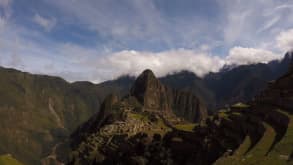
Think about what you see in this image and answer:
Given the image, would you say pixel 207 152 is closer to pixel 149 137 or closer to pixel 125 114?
pixel 149 137

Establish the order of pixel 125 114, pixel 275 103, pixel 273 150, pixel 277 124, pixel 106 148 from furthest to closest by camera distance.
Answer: pixel 125 114, pixel 106 148, pixel 275 103, pixel 277 124, pixel 273 150

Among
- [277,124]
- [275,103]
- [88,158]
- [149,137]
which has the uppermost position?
[275,103]

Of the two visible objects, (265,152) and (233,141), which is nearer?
(265,152)

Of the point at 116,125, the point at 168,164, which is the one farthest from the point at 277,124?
the point at 116,125

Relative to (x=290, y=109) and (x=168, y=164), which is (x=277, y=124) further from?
(x=168, y=164)

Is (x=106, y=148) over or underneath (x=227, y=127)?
underneath

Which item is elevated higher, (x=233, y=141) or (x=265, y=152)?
(x=265, y=152)

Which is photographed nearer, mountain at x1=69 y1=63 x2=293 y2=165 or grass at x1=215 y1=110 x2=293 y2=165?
grass at x1=215 y1=110 x2=293 y2=165

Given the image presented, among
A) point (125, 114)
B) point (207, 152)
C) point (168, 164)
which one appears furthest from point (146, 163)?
point (125, 114)

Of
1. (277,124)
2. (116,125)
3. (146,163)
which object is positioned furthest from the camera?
(116,125)

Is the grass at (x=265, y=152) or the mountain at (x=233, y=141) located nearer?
the grass at (x=265, y=152)

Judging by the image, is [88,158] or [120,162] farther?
[88,158]
